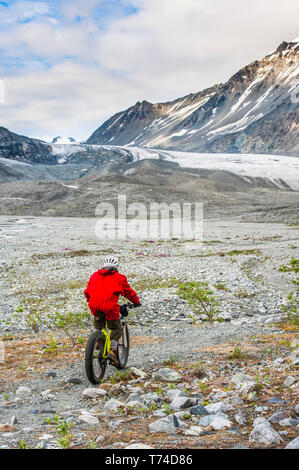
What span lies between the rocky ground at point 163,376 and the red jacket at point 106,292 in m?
1.34

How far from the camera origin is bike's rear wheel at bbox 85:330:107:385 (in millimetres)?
7406

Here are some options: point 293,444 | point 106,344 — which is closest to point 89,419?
point 106,344

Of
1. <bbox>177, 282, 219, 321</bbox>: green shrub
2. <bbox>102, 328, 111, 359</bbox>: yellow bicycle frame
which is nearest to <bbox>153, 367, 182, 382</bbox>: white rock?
<bbox>102, 328, 111, 359</bbox>: yellow bicycle frame

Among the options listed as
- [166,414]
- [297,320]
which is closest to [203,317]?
[297,320]

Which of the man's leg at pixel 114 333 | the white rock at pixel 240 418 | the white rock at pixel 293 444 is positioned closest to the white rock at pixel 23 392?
the man's leg at pixel 114 333

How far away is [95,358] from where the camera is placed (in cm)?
805

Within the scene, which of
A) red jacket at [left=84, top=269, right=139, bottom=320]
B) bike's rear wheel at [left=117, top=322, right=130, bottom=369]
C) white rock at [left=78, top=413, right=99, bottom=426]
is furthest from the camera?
bike's rear wheel at [left=117, top=322, right=130, bottom=369]

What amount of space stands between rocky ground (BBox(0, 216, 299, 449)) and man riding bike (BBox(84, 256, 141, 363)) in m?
0.88

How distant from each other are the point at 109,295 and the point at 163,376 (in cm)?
186

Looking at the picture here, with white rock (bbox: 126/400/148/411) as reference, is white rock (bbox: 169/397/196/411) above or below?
above

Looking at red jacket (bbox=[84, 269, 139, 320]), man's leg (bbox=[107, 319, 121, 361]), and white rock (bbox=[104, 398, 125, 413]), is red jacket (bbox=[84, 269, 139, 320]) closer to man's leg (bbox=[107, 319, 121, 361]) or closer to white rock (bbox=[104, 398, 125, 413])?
man's leg (bbox=[107, 319, 121, 361])

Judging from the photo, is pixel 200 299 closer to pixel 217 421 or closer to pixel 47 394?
pixel 47 394

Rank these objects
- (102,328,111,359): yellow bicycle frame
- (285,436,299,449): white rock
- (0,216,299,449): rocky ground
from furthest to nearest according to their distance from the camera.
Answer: (102,328,111,359): yellow bicycle frame → (0,216,299,449): rocky ground → (285,436,299,449): white rock
